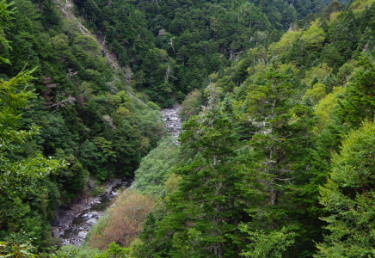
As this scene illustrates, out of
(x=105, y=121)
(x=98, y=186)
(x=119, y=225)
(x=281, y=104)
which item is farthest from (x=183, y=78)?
(x=281, y=104)

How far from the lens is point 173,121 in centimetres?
6319

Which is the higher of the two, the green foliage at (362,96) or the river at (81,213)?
the green foliage at (362,96)

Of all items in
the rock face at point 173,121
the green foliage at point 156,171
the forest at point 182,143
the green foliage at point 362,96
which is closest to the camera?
the forest at point 182,143

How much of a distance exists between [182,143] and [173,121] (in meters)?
49.7

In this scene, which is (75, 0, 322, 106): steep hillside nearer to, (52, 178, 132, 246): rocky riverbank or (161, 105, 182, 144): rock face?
(161, 105, 182, 144): rock face

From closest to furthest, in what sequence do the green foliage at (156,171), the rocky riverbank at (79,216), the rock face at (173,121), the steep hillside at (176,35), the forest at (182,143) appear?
the forest at (182,143)
the rocky riverbank at (79,216)
the green foliage at (156,171)
the rock face at (173,121)
the steep hillside at (176,35)

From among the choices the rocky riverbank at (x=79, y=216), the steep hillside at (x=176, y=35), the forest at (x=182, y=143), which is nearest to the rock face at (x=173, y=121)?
the steep hillside at (x=176, y=35)

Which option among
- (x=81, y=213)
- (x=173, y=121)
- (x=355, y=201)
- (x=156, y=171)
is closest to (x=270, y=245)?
(x=355, y=201)

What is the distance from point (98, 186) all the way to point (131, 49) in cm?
5559

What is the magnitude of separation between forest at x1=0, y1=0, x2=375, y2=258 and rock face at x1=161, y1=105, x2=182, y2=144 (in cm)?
527

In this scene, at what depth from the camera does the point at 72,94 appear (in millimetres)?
37312

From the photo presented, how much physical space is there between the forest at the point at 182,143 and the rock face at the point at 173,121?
527cm

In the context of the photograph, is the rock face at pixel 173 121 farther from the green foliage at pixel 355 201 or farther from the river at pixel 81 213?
the green foliage at pixel 355 201

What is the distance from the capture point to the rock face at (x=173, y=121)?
186 feet
